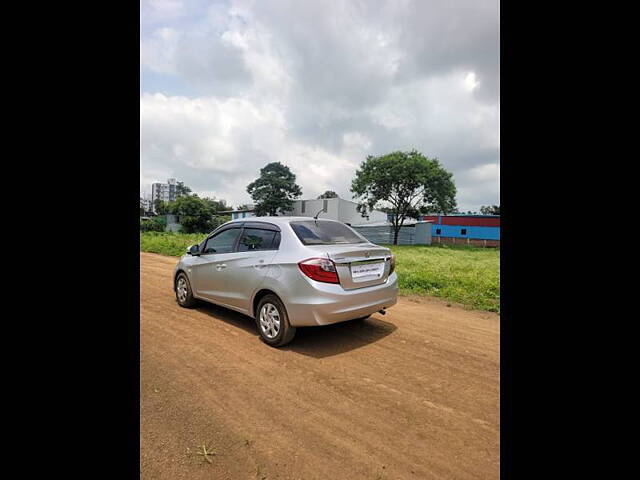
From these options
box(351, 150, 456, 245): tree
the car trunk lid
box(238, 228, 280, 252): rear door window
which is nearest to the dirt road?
the car trunk lid

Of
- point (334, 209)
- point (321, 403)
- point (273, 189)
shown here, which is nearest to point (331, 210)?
point (334, 209)

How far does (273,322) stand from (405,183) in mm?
32044

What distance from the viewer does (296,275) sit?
12.5 feet

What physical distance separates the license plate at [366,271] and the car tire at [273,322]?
941 millimetres

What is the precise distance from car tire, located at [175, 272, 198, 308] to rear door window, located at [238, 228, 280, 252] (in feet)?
5.06

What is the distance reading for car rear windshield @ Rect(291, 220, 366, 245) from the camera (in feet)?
13.8

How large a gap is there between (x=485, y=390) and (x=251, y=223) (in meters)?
3.58

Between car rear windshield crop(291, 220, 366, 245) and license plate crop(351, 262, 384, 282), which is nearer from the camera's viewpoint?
license plate crop(351, 262, 384, 282)

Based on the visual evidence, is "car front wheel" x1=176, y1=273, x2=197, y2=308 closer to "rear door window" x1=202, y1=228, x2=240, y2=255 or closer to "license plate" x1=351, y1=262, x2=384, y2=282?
"rear door window" x1=202, y1=228, x2=240, y2=255
